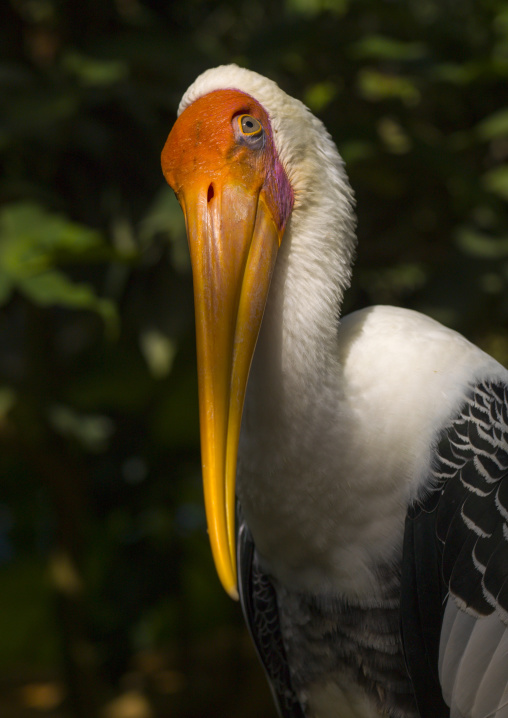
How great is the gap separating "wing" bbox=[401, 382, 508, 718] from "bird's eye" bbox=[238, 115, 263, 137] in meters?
0.58

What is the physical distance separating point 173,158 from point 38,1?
6.37ft

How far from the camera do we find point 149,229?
2.04 metres

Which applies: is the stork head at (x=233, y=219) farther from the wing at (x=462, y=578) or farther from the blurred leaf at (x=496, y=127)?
the blurred leaf at (x=496, y=127)

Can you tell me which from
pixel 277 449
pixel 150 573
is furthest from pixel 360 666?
pixel 150 573

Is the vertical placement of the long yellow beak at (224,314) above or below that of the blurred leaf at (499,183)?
below

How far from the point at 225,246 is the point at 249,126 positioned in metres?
0.20

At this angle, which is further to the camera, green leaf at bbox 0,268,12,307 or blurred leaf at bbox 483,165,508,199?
blurred leaf at bbox 483,165,508,199

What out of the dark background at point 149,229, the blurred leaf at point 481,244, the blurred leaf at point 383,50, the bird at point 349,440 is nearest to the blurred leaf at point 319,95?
the dark background at point 149,229

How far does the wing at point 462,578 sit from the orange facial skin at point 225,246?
1.31 feet

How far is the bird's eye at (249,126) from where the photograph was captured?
120cm

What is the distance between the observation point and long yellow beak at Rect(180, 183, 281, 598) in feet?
3.61

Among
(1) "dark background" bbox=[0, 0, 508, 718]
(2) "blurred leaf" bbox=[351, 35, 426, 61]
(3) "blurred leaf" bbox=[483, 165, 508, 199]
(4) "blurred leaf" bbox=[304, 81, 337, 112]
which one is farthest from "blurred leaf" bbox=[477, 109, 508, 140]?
(4) "blurred leaf" bbox=[304, 81, 337, 112]

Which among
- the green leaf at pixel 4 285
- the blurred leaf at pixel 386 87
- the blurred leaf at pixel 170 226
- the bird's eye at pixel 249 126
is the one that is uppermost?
the blurred leaf at pixel 386 87

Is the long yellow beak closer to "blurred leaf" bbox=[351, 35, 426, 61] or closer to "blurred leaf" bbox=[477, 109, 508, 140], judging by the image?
"blurred leaf" bbox=[351, 35, 426, 61]
